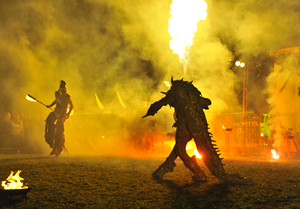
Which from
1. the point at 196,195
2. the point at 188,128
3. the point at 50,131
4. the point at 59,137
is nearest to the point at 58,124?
the point at 50,131

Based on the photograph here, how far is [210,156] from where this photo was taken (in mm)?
5938

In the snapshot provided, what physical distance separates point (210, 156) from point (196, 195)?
1297mm

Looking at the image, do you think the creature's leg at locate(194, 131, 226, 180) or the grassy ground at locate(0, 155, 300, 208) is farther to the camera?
the creature's leg at locate(194, 131, 226, 180)

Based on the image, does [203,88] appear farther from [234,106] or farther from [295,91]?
[295,91]

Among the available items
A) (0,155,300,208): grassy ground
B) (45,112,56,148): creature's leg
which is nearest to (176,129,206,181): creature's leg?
(0,155,300,208): grassy ground

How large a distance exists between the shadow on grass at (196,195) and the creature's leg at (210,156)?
27cm

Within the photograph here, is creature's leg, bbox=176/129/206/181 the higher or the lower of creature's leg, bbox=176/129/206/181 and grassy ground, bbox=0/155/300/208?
the higher

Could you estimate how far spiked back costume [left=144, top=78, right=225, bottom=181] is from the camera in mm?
6172

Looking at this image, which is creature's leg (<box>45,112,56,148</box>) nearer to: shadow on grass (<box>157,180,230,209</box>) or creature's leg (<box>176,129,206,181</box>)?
creature's leg (<box>176,129,206,181</box>)

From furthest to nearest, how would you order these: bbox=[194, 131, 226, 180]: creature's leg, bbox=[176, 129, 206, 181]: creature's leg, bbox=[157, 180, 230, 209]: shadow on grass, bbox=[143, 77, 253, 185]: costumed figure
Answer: bbox=[176, 129, 206, 181]: creature's leg
bbox=[143, 77, 253, 185]: costumed figure
bbox=[194, 131, 226, 180]: creature's leg
bbox=[157, 180, 230, 209]: shadow on grass

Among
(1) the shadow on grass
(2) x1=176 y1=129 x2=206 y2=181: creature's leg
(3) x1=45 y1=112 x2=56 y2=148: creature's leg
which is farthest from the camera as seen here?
(3) x1=45 y1=112 x2=56 y2=148: creature's leg

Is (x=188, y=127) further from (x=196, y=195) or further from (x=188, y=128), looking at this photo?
(x=196, y=195)

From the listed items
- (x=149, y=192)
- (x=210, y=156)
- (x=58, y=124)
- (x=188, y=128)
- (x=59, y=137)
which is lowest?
(x=149, y=192)

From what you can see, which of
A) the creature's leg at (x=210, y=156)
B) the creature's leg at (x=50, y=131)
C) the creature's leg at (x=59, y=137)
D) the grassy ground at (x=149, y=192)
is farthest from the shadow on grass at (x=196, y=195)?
the creature's leg at (x=50, y=131)
